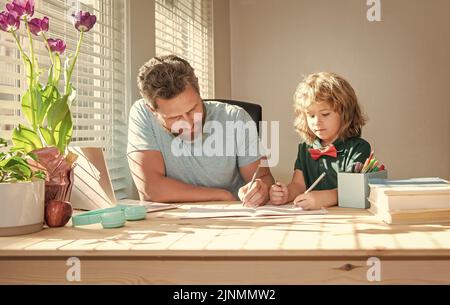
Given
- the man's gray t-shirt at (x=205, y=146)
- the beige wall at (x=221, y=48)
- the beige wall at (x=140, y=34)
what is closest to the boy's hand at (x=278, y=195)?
the man's gray t-shirt at (x=205, y=146)

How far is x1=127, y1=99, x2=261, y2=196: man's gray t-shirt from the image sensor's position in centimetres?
193

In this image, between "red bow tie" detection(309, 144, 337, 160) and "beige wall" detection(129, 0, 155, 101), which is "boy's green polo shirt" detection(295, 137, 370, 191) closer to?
"red bow tie" detection(309, 144, 337, 160)

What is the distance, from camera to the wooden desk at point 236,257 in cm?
88

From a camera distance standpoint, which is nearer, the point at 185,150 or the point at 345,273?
the point at 345,273

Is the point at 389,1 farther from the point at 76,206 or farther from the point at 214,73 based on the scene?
the point at 76,206

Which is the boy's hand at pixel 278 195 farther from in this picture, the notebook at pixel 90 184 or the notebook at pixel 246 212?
the notebook at pixel 90 184

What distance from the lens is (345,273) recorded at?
34.6 inches

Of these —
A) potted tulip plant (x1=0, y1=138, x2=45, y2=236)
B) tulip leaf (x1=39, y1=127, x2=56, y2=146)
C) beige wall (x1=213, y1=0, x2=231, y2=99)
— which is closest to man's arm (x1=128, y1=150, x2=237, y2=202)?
tulip leaf (x1=39, y1=127, x2=56, y2=146)

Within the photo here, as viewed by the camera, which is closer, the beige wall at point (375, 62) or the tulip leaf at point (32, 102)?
the tulip leaf at point (32, 102)

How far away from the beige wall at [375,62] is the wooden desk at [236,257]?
3.01m

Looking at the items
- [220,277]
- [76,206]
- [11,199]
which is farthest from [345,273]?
[76,206]

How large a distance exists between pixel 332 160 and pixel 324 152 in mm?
57

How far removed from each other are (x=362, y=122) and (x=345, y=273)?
3.79ft

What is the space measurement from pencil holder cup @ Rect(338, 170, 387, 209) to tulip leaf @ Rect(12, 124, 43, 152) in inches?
32.3
